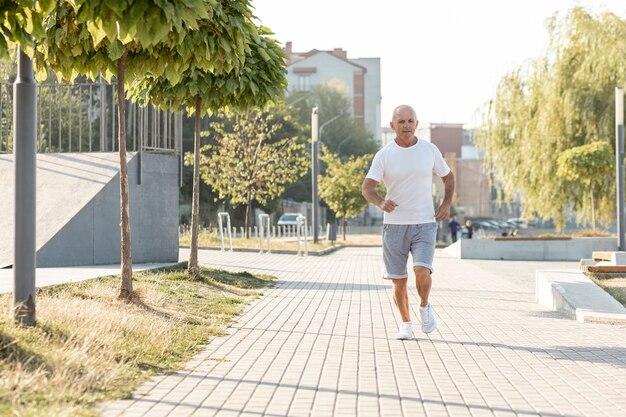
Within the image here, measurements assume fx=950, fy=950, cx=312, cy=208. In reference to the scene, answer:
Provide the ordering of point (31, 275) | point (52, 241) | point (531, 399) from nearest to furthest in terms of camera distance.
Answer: point (531, 399) < point (31, 275) < point (52, 241)

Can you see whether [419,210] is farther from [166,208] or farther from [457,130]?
[457,130]

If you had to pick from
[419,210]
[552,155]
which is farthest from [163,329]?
[552,155]

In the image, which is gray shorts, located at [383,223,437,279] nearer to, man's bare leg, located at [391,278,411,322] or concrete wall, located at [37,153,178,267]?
man's bare leg, located at [391,278,411,322]

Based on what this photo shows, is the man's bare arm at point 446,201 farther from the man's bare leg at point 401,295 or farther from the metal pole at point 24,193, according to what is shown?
the metal pole at point 24,193

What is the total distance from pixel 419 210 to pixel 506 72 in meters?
27.0

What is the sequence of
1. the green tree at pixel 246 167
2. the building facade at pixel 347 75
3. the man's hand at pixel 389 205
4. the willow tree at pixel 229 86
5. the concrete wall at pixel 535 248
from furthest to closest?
1. the building facade at pixel 347 75
2. the green tree at pixel 246 167
3. the concrete wall at pixel 535 248
4. the willow tree at pixel 229 86
5. the man's hand at pixel 389 205

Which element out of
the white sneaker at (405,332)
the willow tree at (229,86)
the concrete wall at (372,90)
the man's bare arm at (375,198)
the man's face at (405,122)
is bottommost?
the white sneaker at (405,332)

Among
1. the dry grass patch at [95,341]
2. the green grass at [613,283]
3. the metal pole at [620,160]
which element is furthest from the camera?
the metal pole at [620,160]

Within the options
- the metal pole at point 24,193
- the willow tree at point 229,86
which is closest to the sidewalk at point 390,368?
the metal pole at point 24,193

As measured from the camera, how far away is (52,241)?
14.1 m

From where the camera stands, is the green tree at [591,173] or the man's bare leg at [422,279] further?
the green tree at [591,173]

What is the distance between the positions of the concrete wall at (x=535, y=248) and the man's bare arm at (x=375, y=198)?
70.4ft

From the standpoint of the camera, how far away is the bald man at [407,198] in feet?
25.9

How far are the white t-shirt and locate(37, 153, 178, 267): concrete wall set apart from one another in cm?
745
